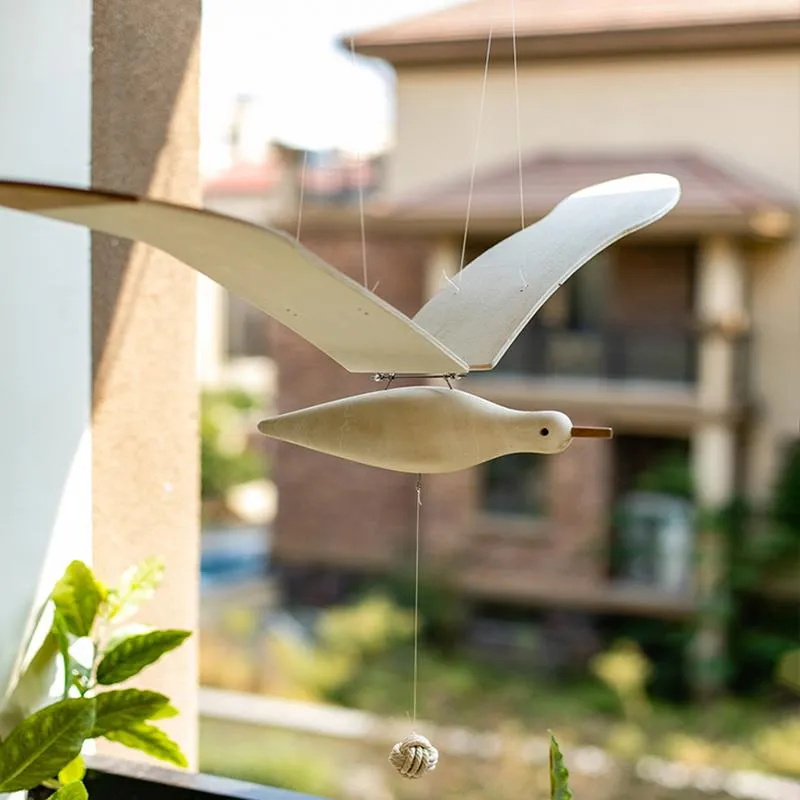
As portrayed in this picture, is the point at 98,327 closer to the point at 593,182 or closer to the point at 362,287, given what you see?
the point at 362,287

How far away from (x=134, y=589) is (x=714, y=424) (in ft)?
16.2

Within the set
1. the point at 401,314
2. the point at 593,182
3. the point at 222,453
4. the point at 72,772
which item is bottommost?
the point at 222,453

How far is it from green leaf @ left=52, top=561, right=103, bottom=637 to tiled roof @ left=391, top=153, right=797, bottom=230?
445cm

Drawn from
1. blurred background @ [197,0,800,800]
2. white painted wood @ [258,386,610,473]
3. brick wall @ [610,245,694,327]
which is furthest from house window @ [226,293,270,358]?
white painted wood @ [258,386,610,473]

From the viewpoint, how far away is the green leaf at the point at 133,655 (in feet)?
4.46

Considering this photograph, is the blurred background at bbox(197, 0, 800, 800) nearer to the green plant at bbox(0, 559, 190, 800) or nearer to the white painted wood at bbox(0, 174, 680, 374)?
the green plant at bbox(0, 559, 190, 800)

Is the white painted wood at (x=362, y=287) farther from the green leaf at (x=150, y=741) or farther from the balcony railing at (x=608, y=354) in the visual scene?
the balcony railing at (x=608, y=354)

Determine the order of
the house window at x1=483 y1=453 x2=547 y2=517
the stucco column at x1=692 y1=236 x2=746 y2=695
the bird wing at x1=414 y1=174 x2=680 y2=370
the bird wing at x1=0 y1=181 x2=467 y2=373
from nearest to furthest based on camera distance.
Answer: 1. the bird wing at x1=0 y1=181 x2=467 y2=373
2. the bird wing at x1=414 y1=174 x2=680 y2=370
3. the stucco column at x1=692 y1=236 x2=746 y2=695
4. the house window at x1=483 y1=453 x2=547 y2=517

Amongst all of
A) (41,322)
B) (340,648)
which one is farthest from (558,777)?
(340,648)

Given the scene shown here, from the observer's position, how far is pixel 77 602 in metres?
1.39

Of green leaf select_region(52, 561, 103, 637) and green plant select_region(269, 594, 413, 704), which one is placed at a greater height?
green leaf select_region(52, 561, 103, 637)

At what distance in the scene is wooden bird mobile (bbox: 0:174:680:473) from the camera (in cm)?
86

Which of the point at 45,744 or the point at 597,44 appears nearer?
the point at 45,744

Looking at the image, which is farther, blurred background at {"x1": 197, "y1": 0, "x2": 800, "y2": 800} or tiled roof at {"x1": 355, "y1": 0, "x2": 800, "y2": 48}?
blurred background at {"x1": 197, "y1": 0, "x2": 800, "y2": 800}
